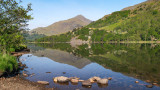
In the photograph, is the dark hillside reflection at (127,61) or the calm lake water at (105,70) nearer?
the calm lake water at (105,70)

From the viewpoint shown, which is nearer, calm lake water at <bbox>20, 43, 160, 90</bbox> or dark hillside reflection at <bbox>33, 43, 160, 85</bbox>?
calm lake water at <bbox>20, 43, 160, 90</bbox>

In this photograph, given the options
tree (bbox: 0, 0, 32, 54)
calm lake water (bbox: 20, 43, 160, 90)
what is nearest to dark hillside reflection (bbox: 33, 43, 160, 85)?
calm lake water (bbox: 20, 43, 160, 90)

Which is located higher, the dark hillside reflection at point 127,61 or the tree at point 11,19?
the tree at point 11,19

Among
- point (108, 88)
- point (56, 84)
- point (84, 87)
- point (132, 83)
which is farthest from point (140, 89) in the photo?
point (56, 84)

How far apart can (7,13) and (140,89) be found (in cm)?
3312

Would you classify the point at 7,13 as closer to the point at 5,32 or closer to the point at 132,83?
the point at 5,32

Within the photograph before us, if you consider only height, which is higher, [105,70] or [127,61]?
[127,61]

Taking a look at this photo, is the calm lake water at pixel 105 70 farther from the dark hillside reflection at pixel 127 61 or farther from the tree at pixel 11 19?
the tree at pixel 11 19

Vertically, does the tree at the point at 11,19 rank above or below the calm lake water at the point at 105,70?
above

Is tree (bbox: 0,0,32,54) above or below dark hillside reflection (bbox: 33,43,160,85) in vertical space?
above

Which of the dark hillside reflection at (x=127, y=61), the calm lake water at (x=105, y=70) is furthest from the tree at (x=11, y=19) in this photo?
the dark hillside reflection at (x=127, y=61)

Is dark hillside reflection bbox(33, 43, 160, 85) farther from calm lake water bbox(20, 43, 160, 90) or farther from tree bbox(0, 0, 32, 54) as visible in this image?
tree bbox(0, 0, 32, 54)

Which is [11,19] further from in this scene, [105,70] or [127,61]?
[127,61]

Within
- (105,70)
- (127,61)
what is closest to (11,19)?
(105,70)
